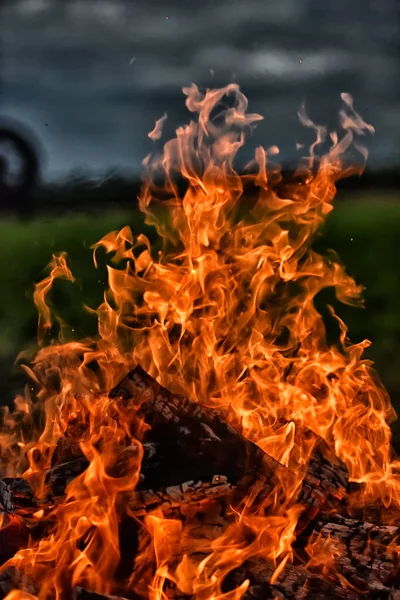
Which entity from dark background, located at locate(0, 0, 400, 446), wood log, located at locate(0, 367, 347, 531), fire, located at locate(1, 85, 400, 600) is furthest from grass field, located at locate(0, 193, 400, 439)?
wood log, located at locate(0, 367, 347, 531)

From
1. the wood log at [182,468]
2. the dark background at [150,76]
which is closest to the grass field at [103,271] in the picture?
the dark background at [150,76]

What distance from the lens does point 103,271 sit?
17.9 feet

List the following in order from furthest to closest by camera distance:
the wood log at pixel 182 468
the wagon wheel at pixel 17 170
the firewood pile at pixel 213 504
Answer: the wagon wheel at pixel 17 170
the wood log at pixel 182 468
the firewood pile at pixel 213 504

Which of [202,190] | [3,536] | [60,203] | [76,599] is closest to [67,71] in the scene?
[60,203]

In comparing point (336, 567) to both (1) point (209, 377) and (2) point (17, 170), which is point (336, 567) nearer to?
(1) point (209, 377)

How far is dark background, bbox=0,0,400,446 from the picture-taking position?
4.74 m

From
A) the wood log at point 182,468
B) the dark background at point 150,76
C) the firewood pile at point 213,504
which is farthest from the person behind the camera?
the dark background at point 150,76

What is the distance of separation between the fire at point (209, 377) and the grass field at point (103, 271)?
0.57 feet

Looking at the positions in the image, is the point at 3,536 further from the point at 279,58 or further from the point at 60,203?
the point at 279,58

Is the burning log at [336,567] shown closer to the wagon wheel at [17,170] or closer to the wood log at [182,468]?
the wood log at [182,468]

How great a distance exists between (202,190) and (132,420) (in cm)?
178

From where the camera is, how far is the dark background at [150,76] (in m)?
4.74

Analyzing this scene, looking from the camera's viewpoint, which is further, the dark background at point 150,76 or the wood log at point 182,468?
the dark background at point 150,76

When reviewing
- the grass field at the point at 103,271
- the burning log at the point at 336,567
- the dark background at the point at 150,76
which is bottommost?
the grass field at the point at 103,271
